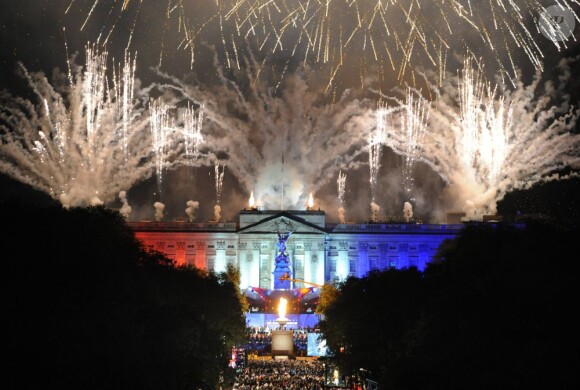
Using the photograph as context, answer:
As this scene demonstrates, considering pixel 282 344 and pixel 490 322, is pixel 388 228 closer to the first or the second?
pixel 282 344

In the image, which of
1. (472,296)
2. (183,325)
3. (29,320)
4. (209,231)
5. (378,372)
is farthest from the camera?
(209,231)

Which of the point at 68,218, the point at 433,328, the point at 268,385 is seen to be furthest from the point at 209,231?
the point at 433,328

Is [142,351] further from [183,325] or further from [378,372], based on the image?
[378,372]

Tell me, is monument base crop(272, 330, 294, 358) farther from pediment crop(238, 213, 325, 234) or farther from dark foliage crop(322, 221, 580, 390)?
pediment crop(238, 213, 325, 234)

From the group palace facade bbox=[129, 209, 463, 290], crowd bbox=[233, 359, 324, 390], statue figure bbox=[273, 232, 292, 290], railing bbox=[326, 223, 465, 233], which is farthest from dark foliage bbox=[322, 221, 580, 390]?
railing bbox=[326, 223, 465, 233]

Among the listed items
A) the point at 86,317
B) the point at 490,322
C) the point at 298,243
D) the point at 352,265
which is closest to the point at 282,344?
the point at 490,322

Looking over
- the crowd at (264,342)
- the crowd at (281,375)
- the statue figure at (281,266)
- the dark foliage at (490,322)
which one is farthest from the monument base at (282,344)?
the statue figure at (281,266)
